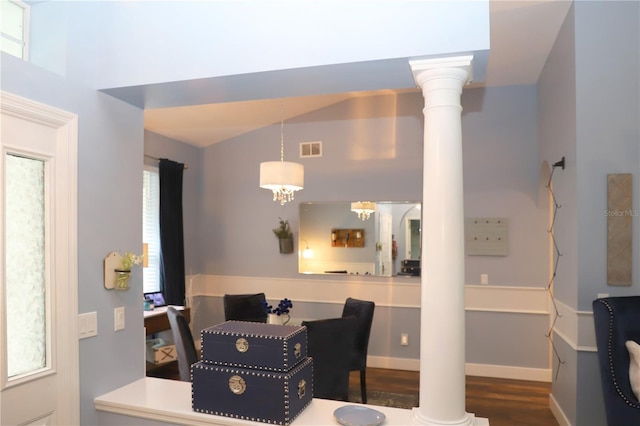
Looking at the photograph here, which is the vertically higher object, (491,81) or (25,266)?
(491,81)

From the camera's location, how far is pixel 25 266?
2.07m

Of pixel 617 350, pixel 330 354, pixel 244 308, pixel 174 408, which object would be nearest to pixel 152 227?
pixel 244 308

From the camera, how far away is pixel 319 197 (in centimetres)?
575

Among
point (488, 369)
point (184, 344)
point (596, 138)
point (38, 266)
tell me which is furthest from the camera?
point (488, 369)

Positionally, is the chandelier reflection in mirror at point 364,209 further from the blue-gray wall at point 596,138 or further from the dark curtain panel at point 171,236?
the blue-gray wall at point 596,138

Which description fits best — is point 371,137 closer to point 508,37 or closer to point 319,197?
point 319,197

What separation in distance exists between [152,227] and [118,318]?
3.06 metres

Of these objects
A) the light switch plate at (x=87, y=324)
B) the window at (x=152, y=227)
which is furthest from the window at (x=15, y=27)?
the window at (x=152, y=227)

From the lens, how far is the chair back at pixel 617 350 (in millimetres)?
2822

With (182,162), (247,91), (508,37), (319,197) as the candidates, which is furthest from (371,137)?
(247,91)

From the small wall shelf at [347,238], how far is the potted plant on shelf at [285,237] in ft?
1.77

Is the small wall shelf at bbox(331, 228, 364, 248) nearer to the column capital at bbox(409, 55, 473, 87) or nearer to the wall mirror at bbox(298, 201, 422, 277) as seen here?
the wall mirror at bbox(298, 201, 422, 277)

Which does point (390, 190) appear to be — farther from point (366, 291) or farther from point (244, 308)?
point (244, 308)

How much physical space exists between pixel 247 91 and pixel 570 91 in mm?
2496
